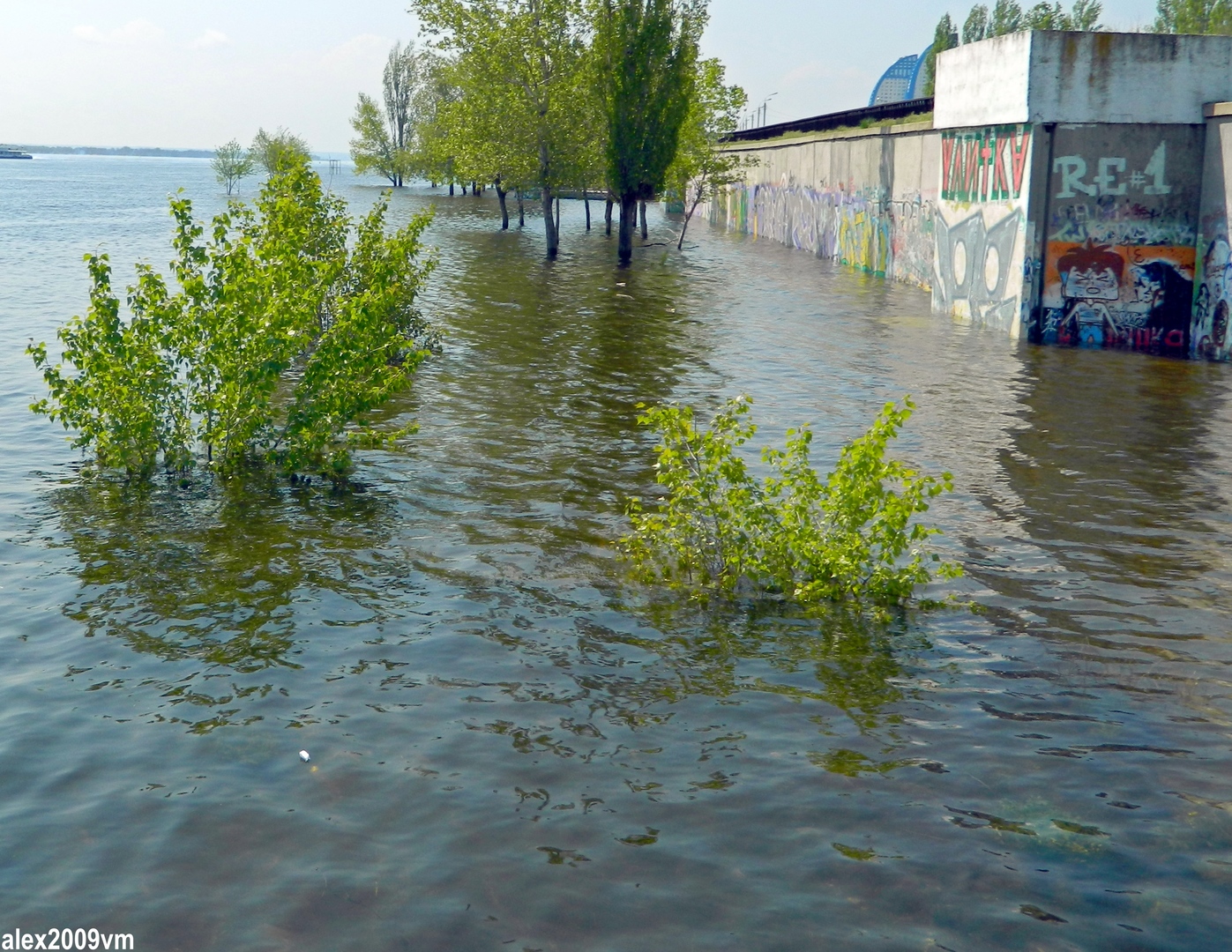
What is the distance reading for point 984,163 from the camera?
21.8 meters

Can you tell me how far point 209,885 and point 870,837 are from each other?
3.21 m

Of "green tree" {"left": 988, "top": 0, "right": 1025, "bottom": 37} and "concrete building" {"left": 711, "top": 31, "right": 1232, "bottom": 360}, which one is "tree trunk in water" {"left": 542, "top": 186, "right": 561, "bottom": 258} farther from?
"green tree" {"left": 988, "top": 0, "right": 1025, "bottom": 37}

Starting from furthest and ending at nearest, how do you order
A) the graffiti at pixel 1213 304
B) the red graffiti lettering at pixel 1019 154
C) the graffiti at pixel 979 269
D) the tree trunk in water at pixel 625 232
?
the tree trunk in water at pixel 625 232
the graffiti at pixel 979 269
the red graffiti lettering at pixel 1019 154
the graffiti at pixel 1213 304

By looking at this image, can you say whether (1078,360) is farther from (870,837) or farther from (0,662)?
(0,662)

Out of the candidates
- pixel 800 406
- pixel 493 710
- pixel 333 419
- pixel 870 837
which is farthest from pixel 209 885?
pixel 800 406

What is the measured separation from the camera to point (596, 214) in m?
72.6

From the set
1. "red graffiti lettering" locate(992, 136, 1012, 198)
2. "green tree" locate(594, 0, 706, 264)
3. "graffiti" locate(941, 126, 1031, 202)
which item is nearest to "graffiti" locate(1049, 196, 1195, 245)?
"graffiti" locate(941, 126, 1031, 202)

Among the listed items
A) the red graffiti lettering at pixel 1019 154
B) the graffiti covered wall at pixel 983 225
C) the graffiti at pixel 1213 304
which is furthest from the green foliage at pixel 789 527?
the graffiti covered wall at pixel 983 225

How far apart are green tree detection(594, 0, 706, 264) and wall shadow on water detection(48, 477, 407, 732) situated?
83.7 feet

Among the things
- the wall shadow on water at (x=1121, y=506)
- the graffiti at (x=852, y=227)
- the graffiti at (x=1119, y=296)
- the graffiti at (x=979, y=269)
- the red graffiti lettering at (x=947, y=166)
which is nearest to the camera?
the wall shadow on water at (x=1121, y=506)

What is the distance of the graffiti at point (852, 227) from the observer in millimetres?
29938

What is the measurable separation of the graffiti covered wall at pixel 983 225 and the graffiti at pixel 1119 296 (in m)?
0.62

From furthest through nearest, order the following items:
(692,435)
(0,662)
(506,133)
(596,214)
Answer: (596,214) < (506,133) < (692,435) < (0,662)

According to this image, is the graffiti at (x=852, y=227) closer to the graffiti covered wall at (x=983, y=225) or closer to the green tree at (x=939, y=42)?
the graffiti covered wall at (x=983, y=225)
